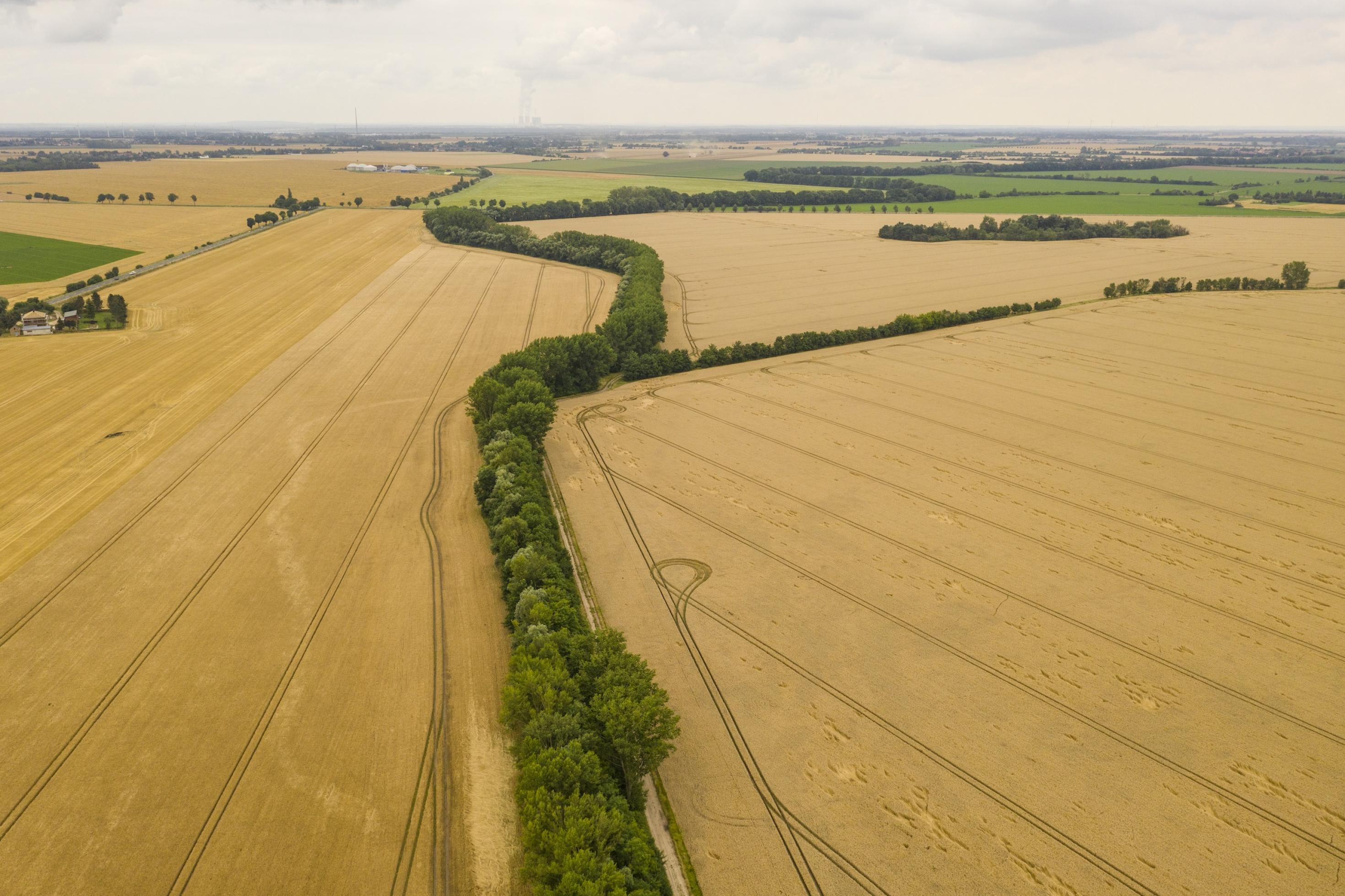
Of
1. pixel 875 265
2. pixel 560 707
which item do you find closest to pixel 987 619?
pixel 560 707

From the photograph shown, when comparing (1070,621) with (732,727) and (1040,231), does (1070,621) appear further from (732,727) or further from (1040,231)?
(1040,231)

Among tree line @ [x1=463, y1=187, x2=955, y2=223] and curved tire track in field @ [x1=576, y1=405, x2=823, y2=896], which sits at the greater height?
tree line @ [x1=463, y1=187, x2=955, y2=223]

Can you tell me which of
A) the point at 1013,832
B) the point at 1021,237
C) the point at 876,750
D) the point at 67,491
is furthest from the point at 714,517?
the point at 1021,237

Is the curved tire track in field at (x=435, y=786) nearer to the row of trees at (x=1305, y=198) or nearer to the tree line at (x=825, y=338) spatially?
the tree line at (x=825, y=338)

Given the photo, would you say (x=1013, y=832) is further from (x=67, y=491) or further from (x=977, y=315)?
(x=977, y=315)

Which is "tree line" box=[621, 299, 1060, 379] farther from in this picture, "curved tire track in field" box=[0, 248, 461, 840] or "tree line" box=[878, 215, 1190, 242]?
"tree line" box=[878, 215, 1190, 242]

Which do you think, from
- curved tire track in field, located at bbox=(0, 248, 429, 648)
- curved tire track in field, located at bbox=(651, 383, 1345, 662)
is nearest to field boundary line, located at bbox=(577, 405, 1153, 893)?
curved tire track in field, located at bbox=(651, 383, 1345, 662)
